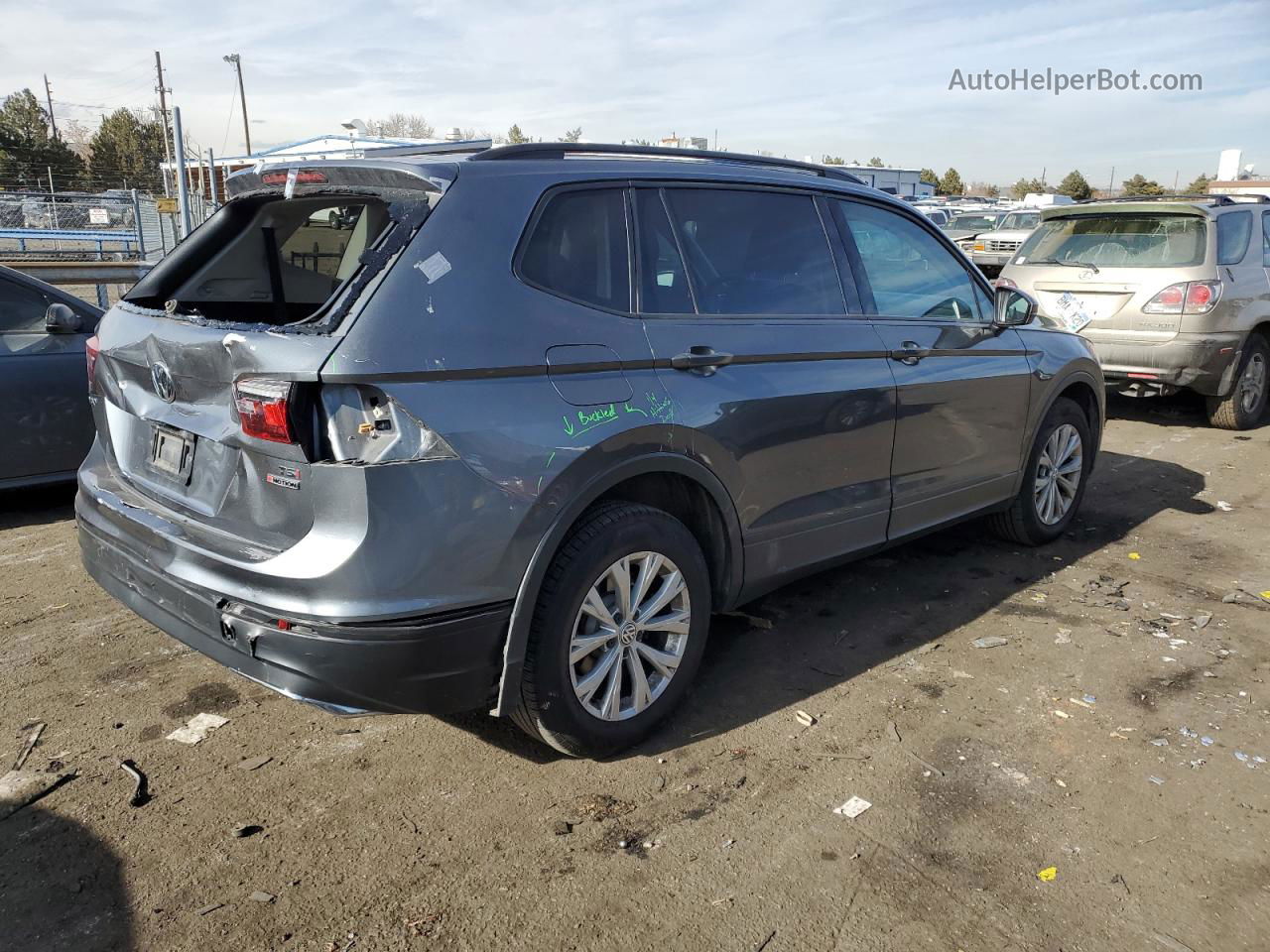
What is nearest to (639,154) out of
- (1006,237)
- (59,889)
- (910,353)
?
(910,353)

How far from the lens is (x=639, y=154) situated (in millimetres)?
3484

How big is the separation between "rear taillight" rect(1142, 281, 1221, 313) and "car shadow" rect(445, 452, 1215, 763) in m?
2.34

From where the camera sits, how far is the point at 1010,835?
2852 mm

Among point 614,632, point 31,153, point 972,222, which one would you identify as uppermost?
point 31,153

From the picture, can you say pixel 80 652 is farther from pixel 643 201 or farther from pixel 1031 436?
pixel 1031 436

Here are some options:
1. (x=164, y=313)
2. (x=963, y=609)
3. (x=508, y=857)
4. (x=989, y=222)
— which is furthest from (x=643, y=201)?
(x=989, y=222)

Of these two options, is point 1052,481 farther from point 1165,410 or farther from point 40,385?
point 40,385

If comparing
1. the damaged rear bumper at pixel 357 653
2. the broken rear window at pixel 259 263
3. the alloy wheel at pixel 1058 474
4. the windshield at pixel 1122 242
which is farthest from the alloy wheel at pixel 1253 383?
the damaged rear bumper at pixel 357 653

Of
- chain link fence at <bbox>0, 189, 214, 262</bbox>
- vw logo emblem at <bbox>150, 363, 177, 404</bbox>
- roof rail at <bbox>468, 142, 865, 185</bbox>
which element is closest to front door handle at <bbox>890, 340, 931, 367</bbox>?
roof rail at <bbox>468, 142, 865, 185</bbox>

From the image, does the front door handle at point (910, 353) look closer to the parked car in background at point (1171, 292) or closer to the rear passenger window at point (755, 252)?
the rear passenger window at point (755, 252)

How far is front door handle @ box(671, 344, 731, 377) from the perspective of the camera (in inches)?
126

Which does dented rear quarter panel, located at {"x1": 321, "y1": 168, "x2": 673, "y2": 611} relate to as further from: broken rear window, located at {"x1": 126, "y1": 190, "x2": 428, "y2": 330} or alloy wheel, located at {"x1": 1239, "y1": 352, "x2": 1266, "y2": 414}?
alloy wheel, located at {"x1": 1239, "y1": 352, "x2": 1266, "y2": 414}

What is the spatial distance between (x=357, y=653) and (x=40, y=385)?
400 centimetres

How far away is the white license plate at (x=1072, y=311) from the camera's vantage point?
27.4ft
